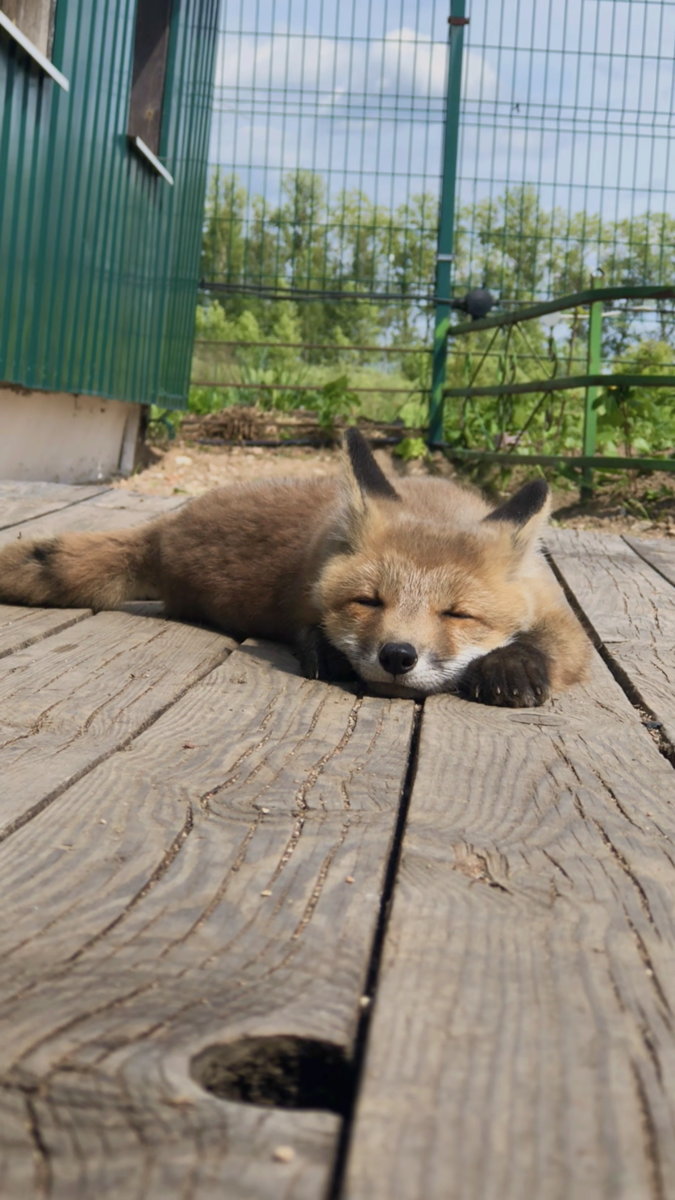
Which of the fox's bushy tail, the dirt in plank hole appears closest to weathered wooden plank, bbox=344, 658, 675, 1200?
the fox's bushy tail

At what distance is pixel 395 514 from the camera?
3.64 meters

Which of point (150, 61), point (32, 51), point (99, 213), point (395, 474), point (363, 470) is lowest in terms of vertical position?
point (363, 470)

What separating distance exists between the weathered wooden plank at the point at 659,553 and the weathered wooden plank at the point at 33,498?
9.82ft

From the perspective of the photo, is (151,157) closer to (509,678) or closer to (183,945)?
(509,678)

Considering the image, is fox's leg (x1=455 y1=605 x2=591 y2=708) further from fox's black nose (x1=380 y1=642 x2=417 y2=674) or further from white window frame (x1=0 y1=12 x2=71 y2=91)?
white window frame (x1=0 y1=12 x2=71 y2=91)

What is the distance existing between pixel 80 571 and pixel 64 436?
4818 mm

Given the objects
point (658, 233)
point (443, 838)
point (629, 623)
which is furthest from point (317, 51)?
point (443, 838)

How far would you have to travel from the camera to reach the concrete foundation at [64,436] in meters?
7.64

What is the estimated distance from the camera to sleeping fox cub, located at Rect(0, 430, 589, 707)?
311 centimetres

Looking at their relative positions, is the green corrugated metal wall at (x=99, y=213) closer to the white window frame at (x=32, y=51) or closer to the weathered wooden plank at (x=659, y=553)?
the white window frame at (x=32, y=51)

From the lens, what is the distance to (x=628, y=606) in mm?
4453

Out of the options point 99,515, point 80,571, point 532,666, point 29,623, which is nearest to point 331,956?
point 532,666

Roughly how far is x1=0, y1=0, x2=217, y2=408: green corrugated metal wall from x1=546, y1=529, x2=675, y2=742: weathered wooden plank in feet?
11.8

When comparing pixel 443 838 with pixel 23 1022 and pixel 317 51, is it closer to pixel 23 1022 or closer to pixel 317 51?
pixel 23 1022
